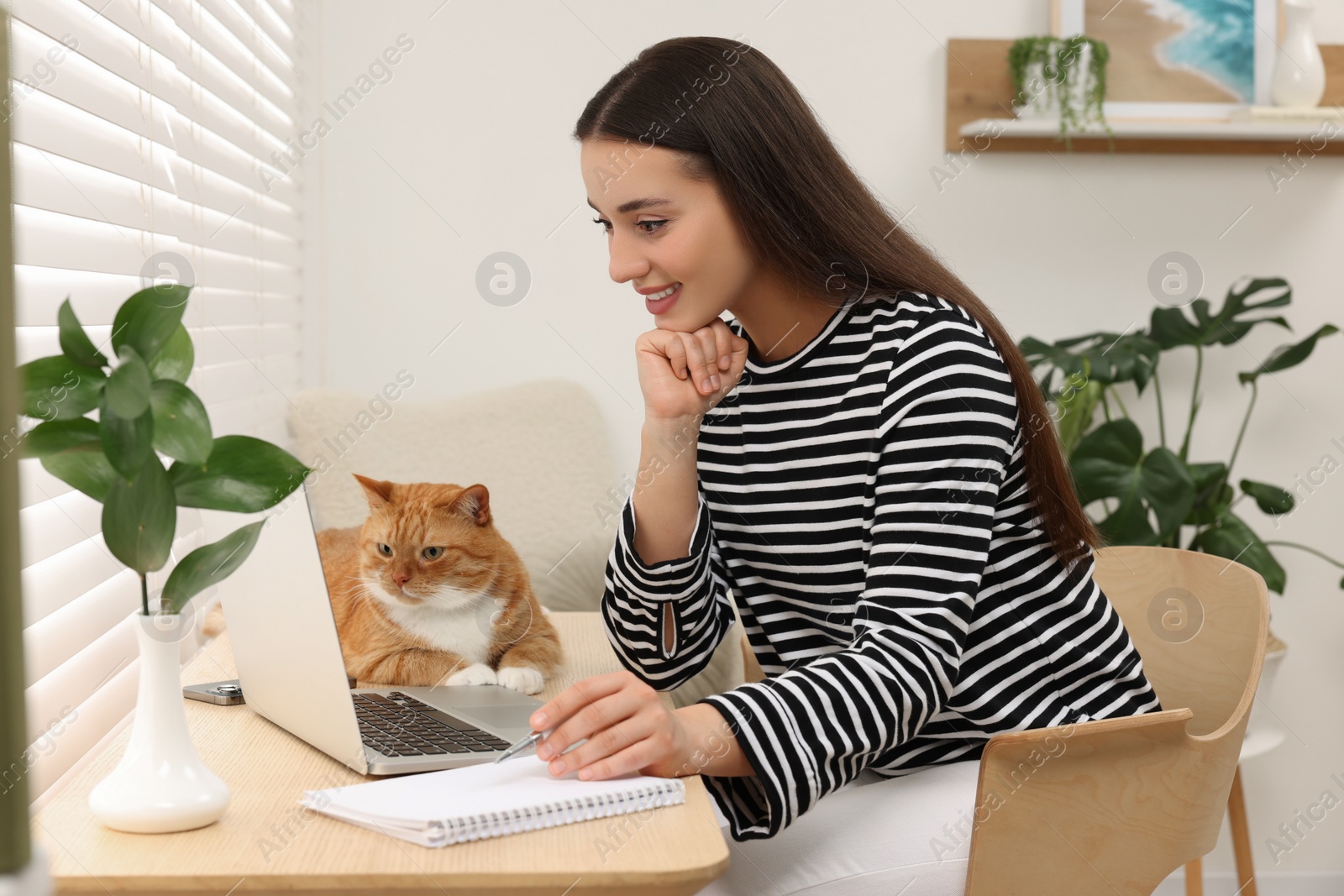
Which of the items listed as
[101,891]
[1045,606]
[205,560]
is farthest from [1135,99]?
[101,891]

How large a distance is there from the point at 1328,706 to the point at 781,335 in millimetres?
1868

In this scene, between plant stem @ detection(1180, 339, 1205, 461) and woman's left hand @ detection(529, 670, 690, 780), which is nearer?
woman's left hand @ detection(529, 670, 690, 780)

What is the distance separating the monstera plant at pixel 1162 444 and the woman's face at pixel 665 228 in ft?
3.81

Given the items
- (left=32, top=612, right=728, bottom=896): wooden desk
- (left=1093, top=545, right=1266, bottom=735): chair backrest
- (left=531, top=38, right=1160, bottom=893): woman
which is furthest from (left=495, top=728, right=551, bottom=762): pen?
(left=1093, top=545, right=1266, bottom=735): chair backrest

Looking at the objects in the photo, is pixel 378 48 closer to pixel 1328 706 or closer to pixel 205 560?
pixel 205 560

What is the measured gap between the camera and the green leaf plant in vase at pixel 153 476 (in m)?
0.68

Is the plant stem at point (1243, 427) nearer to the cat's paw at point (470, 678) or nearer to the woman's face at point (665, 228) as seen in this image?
the woman's face at point (665, 228)

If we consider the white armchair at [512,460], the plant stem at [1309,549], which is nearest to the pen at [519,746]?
the white armchair at [512,460]

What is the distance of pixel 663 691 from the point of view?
121 centimetres

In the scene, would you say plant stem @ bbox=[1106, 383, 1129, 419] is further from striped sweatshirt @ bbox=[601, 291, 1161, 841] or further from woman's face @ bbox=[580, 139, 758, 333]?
woman's face @ bbox=[580, 139, 758, 333]

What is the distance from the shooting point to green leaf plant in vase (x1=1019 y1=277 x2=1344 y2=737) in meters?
2.06

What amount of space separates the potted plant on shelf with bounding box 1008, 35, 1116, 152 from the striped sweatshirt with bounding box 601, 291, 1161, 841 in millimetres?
1269

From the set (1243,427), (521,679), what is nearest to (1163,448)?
(1243,427)

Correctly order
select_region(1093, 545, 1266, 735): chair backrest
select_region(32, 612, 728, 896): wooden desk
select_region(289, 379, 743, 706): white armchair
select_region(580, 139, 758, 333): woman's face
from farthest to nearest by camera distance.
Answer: select_region(289, 379, 743, 706): white armchair, select_region(1093, 545, 1266, 735): chair backrest, select_region(580, 139, 758, 333): woman's face, select_region(32, 612, 728, 896): wooden desk
